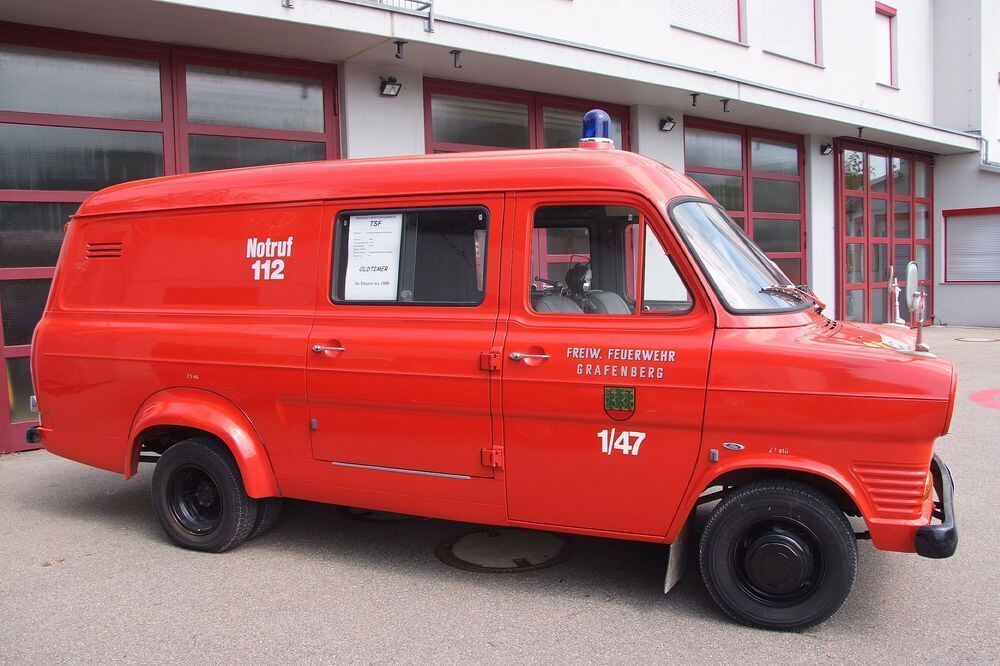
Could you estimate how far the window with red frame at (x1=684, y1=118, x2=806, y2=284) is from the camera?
13.0m

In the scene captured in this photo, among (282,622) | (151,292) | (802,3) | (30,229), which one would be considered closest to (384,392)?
(282,622)

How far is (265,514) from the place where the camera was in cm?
495

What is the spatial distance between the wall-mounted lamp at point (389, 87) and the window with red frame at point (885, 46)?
12.6 m

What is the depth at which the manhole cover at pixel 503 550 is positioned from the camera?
15.0 ft

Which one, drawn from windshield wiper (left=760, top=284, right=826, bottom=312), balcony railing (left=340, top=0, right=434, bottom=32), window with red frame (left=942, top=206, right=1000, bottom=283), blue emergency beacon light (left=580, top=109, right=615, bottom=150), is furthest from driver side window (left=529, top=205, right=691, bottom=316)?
window with red frame (left=942, top=206, right=1000, bottom=283)

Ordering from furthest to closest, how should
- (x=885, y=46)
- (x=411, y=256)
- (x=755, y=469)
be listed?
(x=885, y=46) < (x=411, y=256) < (x=755, y=469)

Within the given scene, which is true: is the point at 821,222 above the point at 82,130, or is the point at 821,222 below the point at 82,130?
below

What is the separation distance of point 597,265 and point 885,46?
54.0 feet

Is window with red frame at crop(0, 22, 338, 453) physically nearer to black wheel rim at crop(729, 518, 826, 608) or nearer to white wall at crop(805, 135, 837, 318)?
black wheel rim at crop(729, 518, 826, 608)

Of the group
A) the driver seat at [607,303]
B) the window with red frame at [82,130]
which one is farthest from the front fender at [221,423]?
the window with red frame at [82,130]

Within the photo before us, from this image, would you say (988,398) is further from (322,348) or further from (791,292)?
(322,348)

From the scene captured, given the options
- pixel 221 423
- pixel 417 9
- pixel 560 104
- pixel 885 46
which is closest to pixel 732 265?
pixel 221 423

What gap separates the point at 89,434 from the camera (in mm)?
5121

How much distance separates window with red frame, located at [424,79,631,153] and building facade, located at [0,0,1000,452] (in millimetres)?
30
